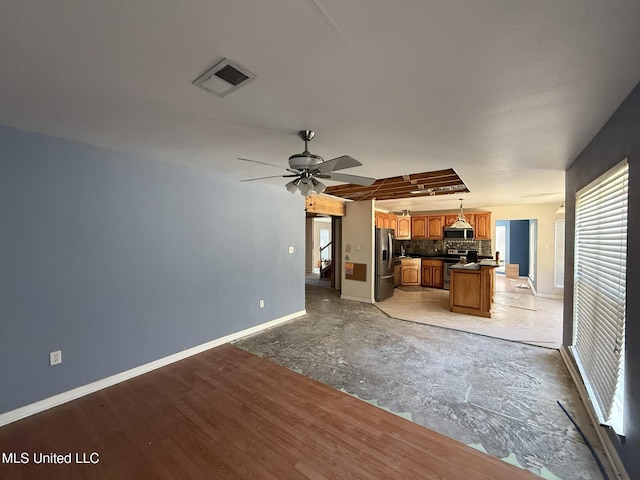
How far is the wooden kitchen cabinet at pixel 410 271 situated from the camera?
7.82 metres

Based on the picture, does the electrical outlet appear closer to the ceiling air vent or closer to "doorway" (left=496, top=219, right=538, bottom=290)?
the ceiling air vent

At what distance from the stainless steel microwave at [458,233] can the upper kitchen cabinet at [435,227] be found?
0.22 metres

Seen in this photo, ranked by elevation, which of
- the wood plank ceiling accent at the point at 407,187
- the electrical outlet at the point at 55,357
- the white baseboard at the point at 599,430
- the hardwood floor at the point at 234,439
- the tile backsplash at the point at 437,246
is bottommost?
the hardwood floor at the point at 234,439

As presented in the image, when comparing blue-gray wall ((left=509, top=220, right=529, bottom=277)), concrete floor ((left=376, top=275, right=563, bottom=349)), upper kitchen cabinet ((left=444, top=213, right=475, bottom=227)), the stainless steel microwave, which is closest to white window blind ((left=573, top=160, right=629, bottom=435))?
concrete floor ((left=376, top=275, right=563, bottom=349))

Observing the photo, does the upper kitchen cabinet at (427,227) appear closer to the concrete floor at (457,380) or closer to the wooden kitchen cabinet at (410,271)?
the wooden kitchen cabinet at (410,271)

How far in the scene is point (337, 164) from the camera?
6.88 ft

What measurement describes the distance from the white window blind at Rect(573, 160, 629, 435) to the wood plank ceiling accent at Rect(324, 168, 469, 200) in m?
Result: 1.58

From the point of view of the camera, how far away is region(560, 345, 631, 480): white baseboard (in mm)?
1622

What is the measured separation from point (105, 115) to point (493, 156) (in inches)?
138

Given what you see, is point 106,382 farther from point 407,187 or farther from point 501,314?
point 501,314

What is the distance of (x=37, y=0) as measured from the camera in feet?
3.27

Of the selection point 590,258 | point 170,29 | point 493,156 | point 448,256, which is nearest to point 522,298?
point 448,256

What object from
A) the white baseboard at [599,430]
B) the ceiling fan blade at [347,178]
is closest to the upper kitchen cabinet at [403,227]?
the white baseboard at [599,430]

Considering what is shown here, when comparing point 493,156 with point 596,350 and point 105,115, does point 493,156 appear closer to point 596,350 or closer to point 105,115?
point 596,350
